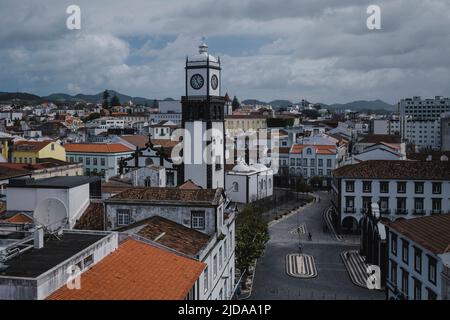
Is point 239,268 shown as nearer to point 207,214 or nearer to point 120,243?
point 207,214

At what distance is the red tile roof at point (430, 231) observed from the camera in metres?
21.9

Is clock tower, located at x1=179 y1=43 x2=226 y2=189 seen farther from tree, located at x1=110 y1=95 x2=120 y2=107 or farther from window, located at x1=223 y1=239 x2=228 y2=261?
tree, located at x1=110 y1=95 x2=120 y2=107

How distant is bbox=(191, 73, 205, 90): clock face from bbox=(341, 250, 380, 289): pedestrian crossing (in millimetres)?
19744

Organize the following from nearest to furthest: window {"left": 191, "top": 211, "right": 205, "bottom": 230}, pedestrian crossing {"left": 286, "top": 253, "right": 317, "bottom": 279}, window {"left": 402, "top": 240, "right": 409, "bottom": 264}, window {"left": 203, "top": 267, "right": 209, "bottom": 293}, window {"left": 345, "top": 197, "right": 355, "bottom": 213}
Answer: window {"left": 203, "top": 267, "right": 209, "bottom": 293} → window {"left": 191, "top": 211, "right": 205, "bottom": 230} → window {"left": 402, "top": 240, "right": 409, "bottom": 264} → pedestrian crossing {"left": 286, "top": 253, "right": 317, "bottom": 279} → window {"left": 345, "top": 197, "right": 355, "bottom": 213}

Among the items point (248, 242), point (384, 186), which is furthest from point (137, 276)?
point (384, 186)

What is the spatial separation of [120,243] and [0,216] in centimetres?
963

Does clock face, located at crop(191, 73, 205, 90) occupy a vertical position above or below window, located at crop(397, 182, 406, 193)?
above

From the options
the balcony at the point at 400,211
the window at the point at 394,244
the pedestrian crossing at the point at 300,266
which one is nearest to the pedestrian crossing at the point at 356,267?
the pedestrian crossing at the point at 300,266

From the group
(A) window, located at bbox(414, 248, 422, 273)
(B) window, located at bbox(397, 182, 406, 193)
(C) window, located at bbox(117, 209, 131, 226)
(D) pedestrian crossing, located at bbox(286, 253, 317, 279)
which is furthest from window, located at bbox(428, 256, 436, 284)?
(B) window, located at bbox(397, 182, 406, 193)

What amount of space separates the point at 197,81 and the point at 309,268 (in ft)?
69.2

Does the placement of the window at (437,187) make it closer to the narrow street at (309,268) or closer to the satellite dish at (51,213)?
the narrow street at (309,268)

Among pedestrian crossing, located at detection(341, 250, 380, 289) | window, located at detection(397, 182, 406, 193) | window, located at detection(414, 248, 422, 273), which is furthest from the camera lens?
window, located at detection(397, 182, 406, 193)

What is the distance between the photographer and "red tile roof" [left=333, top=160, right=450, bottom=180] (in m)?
44.1

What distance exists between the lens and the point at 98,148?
68625 millimetres
